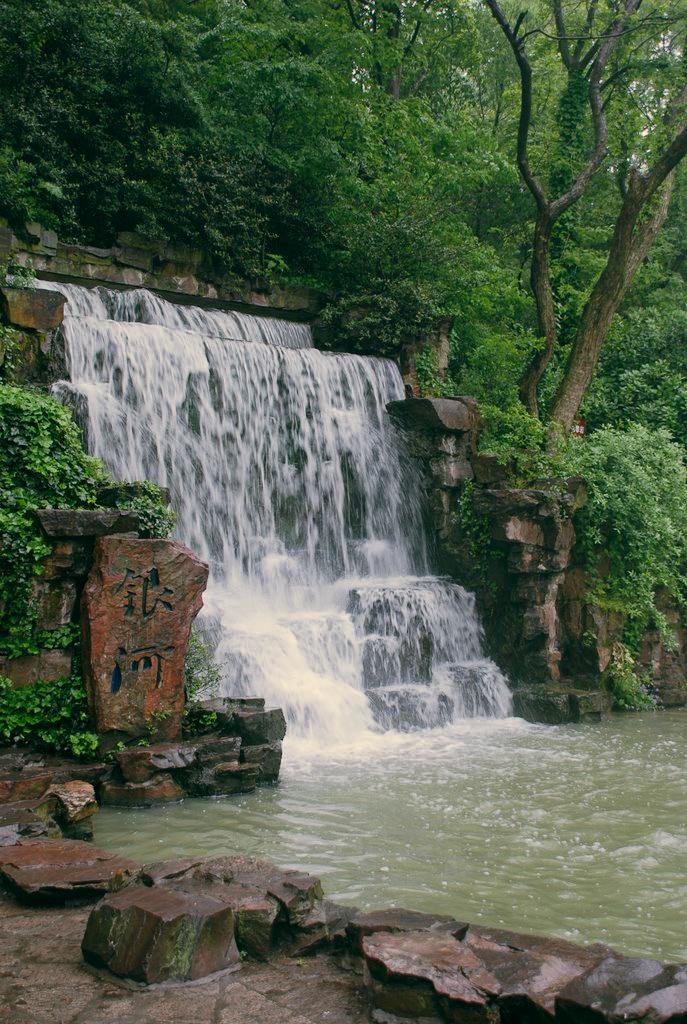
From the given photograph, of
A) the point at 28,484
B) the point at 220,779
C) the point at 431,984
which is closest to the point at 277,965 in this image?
the point at 431,984

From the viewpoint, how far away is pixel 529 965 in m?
3.97

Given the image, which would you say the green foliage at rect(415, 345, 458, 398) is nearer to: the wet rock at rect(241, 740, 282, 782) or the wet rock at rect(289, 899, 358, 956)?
the wet rock at rect(241, 740, 282, 782)

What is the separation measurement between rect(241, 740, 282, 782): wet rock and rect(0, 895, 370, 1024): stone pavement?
3827 mm

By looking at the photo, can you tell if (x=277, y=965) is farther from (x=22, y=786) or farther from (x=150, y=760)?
(x=150, y=760)

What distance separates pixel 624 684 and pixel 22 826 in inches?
358

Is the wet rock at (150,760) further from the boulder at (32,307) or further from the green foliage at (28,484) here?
the boulder at (32,307)

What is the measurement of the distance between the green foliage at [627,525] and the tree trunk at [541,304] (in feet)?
11.5

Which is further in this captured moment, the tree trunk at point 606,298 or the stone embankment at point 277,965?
the tree trunk at point 606,298

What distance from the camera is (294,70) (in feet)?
57.7

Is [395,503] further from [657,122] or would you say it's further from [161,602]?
[657,122]

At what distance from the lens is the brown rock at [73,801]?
22.0 ft

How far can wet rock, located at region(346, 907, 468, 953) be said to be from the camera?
431 centimetres

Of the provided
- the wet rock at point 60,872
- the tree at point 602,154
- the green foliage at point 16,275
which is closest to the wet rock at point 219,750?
the wet rock at point 60,872

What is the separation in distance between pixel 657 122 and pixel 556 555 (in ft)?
30.5
